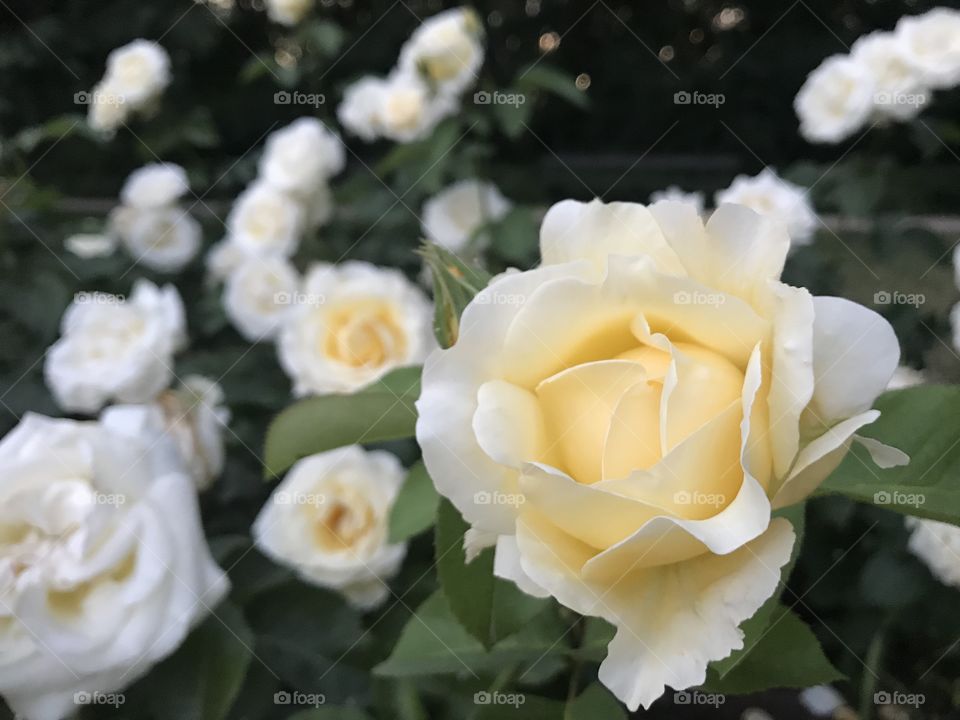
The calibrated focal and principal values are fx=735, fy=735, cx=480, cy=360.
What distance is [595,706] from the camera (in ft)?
0.97

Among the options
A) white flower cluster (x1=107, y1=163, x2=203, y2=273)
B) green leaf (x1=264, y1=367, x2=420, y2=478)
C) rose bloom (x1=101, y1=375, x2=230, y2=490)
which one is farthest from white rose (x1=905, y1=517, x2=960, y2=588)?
white flower cluster (x1=107, y1=163, x2=203, y2=273)

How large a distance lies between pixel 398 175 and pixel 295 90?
28cm

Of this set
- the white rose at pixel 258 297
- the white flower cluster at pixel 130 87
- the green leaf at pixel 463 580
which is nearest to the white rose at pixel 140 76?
the white flower cluster at pixel 130 87

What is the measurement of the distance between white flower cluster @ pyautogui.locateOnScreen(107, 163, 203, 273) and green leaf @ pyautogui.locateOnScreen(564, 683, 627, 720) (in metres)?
0.79

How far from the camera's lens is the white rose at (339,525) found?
1.63ft

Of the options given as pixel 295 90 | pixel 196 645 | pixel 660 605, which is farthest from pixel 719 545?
pixel 295 90

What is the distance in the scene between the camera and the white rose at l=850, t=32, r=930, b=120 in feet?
2.29

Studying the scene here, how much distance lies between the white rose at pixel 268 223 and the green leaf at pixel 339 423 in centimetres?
55

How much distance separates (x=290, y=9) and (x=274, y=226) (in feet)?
0.99

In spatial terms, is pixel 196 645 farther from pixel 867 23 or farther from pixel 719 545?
pixel 867 23

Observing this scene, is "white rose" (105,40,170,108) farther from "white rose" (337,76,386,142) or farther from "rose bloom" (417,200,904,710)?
"rose bloom" (417,200,904,710)

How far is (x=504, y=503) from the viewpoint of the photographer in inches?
8.2

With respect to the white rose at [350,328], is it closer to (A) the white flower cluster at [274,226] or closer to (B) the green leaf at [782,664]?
(A) the white flower cluster at [274,226]

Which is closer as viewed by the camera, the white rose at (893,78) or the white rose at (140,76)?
the white rose at (893,78)
